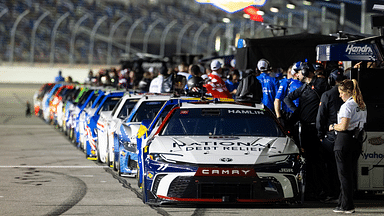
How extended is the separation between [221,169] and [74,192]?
2.71 m

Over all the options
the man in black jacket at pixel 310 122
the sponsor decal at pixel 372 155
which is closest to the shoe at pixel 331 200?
the man in black jacket at pixel 310 122

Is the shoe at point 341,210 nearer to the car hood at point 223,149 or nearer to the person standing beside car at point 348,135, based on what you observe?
the person standing beside car at point 348,135

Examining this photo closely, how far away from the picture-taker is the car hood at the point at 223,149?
788cm

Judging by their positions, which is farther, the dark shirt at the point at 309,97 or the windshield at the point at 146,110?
the windshield at the point at 146,110

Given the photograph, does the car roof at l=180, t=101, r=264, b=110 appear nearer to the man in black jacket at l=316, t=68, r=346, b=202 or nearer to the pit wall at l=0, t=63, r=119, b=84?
the man in black jacket at l=316, t=68, r=346, b=202

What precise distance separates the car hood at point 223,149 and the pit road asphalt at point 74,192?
0.61 m

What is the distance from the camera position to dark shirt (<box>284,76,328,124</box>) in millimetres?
10070

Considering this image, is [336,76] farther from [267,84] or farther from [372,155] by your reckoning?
[267,84]

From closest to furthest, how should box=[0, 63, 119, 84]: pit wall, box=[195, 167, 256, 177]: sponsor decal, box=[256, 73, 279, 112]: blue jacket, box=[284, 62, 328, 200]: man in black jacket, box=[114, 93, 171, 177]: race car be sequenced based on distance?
1. box=[195, 167, 256, 177]: sponsor decal
2. box=[284, 62, 328, 200]: man in black jacket
3. box=[114, 93, 171, 177]: race car
4. box=[256, 73, 279, 112]: blue jacket
5. box=[0, 63, 119, 84]: pit wall

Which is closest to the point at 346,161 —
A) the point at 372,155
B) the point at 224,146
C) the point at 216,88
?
the point at 372,155

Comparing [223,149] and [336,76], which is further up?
[336,76]

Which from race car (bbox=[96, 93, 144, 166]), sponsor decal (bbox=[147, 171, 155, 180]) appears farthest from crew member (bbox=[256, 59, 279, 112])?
sponsor decal (bbox=[147, 171, 155, 180])

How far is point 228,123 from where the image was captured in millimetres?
9117

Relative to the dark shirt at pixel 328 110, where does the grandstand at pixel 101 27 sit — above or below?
above
